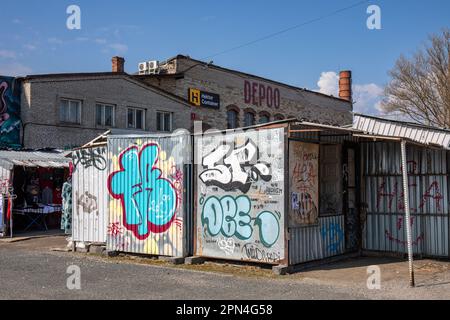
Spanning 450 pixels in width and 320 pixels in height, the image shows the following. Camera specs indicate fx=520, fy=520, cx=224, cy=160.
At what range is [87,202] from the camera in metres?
13.1

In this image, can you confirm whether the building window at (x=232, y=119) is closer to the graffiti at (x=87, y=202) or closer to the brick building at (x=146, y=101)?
the brick building at (x=146, y=101)

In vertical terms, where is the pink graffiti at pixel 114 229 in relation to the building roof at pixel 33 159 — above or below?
below

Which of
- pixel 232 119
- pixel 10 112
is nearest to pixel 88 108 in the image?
pixel 10 112

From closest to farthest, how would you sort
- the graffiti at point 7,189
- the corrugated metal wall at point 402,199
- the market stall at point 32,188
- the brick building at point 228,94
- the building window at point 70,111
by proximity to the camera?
the corrugated metal wall at point 402,199 < the graffiti at point 7,189 < the market stall at point 32,188 < the building window at point 70,111 < the brick building at point 228,94

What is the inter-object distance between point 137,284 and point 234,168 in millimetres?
3132

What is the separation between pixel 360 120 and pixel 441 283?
4.59 meters

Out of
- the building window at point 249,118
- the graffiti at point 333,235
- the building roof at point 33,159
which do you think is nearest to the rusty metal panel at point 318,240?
the graffiti at point 333,235

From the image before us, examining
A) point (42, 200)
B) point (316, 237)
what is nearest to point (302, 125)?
point (316, 237)

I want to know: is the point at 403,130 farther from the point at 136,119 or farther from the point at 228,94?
the point at 228,94

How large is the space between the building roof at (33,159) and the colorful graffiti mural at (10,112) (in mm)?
1046

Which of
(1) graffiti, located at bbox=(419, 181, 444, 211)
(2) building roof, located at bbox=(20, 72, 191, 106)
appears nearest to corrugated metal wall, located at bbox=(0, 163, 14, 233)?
(2) building roof, located at bbox=(20, 72, 191, 106)

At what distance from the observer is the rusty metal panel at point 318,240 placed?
10.3 metres

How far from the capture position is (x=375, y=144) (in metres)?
12.5
